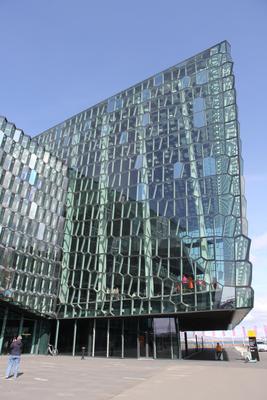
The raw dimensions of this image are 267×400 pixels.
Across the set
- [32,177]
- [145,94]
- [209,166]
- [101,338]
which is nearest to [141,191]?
[209,166]

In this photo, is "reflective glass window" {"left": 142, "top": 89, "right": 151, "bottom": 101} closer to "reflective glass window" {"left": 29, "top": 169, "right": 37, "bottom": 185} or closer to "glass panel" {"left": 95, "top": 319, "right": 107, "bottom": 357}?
"reflective glass window" {"left": 29, "top": 169, "right": 37, "bottom": 185}

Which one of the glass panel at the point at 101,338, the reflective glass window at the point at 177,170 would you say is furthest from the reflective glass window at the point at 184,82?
the glass panel at the point at 101,338

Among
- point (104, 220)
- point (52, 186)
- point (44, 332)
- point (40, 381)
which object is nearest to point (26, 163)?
point (52, 186)

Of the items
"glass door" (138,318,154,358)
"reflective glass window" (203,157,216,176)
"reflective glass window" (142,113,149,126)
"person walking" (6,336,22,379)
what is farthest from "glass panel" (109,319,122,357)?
"reflective glass window" (142,113,149,126)

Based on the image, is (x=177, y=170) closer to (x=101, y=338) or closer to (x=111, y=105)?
(x=111, y=105)

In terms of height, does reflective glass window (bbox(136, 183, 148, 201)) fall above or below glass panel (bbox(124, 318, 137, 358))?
above

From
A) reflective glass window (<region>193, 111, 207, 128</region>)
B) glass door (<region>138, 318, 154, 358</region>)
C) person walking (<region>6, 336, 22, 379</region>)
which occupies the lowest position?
person walking (<region>6, 336, 22, 379</region>)

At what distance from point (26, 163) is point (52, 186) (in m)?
4.80

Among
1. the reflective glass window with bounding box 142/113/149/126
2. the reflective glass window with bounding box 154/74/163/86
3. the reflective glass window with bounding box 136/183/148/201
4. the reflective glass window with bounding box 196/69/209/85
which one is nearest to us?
the reflective glass window with bounding box 136/183/148/201

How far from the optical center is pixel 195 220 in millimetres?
32062

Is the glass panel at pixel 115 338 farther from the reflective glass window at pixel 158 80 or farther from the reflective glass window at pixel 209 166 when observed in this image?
the reflective glass window at pixel 158 80

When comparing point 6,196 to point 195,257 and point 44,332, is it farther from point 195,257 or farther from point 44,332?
point 195,257

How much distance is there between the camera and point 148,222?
34906 mm

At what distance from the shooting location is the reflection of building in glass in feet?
100
